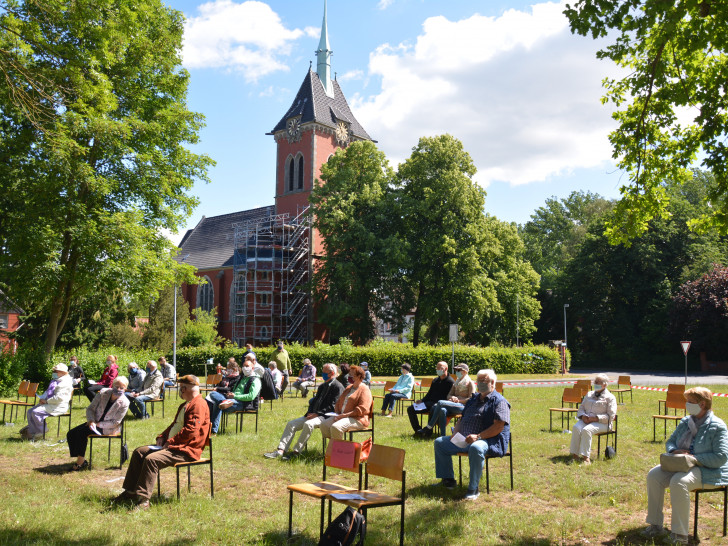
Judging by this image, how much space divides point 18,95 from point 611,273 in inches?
1959

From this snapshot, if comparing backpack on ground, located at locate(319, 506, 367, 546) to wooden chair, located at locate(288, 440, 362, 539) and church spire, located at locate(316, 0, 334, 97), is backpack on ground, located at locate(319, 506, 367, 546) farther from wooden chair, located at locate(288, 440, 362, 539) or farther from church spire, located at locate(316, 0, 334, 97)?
church spire, located at locate(316, 0, 334, 97)

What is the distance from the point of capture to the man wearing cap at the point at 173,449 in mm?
6820

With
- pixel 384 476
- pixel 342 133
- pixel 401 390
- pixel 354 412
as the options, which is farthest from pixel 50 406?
pixel 342 133

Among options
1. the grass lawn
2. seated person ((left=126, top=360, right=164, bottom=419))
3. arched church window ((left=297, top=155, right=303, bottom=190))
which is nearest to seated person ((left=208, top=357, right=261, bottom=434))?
the grass lawn

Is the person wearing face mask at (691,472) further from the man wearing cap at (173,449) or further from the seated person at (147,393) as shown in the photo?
the seated person at (147,393)

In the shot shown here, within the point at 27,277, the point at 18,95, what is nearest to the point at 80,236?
the point at 27,277

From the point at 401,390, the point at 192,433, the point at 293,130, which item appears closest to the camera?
the point at 192,433

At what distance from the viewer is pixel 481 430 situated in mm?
7641

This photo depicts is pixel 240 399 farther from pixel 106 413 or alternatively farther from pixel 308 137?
→ pixel 308 137

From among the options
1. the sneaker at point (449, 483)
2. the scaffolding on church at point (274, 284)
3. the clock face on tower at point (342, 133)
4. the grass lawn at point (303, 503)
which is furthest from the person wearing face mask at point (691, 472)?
the clock face on tower at point (342, 133)

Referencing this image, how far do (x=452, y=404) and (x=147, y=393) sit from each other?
23.4 feet

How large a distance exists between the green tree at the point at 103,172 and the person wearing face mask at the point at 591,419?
14189 mm

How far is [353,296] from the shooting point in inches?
1544

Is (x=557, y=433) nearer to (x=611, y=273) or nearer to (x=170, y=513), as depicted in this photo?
(x=170, y=513)
